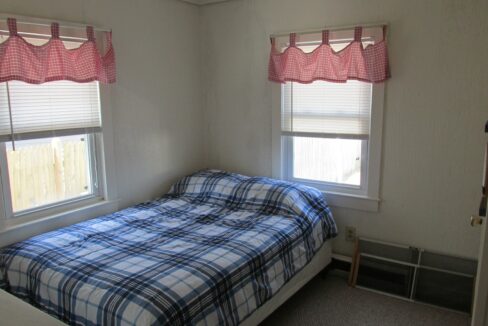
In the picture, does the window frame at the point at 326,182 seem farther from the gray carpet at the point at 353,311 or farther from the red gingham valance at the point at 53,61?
the red gingham valance at the point at 53,61

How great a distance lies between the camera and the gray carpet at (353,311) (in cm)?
256

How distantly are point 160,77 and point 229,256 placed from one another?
5.78 feet

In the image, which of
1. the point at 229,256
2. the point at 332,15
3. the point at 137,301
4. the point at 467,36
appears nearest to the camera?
the point at 137,301

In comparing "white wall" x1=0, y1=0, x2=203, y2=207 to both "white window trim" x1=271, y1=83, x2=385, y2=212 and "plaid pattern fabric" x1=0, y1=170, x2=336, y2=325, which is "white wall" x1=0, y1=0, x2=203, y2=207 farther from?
"white window trim" x1=271, y1=83, x2=385, y2=212

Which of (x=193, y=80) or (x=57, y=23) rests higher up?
(x=57, y=23)

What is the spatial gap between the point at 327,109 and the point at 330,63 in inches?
14.2

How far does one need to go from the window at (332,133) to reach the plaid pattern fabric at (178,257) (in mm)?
277

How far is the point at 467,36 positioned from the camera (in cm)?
251

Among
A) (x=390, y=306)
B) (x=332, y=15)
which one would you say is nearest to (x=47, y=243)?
(x=390, y=306)

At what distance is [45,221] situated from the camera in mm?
2555

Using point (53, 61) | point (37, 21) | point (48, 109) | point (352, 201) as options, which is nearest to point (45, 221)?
point (48, 109)

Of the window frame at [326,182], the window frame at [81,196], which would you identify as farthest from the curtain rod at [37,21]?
the window frame at [326,182]

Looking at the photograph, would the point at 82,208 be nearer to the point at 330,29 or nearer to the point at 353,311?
the point at 353,311

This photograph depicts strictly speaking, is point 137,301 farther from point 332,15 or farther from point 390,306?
point 332,15
